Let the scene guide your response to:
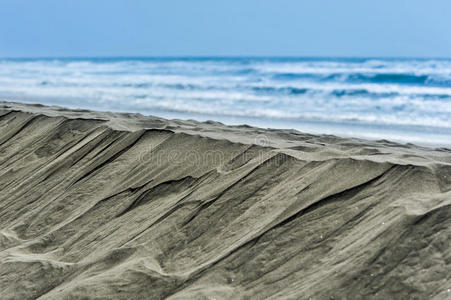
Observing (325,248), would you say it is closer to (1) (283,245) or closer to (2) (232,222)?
(1) (283,245)

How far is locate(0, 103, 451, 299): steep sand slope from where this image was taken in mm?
2268

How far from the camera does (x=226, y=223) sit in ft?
9.32

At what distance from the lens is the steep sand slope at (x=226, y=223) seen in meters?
2.27

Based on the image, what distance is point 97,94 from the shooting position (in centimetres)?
Answer: 1558

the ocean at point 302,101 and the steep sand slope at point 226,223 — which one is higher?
the ocean at point 302,101

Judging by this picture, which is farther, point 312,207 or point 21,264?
point 21,264

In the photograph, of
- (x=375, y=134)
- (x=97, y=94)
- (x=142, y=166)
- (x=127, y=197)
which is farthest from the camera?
(x=97, y=94)

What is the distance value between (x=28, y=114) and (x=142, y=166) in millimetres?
2201

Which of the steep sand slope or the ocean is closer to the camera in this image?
the steep sand slope

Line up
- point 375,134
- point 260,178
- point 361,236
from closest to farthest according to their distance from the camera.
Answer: point 361,236, point 260,178, point 375,134

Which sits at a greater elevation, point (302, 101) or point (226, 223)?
point (302, 101)

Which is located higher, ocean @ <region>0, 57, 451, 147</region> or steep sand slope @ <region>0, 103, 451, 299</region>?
ocean @ <region>0, 57, 451, 147</region>

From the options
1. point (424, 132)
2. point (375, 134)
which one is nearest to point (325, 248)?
point (375, 134)

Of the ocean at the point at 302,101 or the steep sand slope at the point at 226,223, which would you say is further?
the ocean at the point at 302,101
